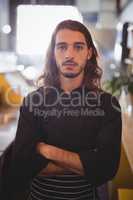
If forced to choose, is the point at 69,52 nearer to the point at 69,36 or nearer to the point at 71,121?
the point at 69,36

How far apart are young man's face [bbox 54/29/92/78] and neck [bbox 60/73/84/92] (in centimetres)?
1

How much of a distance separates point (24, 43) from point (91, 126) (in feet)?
1.14

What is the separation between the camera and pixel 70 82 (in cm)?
94

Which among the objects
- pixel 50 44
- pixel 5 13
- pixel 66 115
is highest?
pixel 5 13

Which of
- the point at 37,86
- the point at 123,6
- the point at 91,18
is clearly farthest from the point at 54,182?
the point at 123,6

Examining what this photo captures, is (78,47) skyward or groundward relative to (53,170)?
skyward

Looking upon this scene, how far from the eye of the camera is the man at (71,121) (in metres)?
0.94

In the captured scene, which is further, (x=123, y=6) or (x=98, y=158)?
(x=123, y=6)

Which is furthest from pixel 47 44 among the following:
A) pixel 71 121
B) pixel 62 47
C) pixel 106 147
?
pixel 106 147

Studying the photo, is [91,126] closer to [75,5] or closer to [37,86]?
[37,86]

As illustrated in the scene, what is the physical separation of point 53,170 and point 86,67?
337mm

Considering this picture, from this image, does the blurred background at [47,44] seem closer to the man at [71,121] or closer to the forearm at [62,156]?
the man at [71,121]

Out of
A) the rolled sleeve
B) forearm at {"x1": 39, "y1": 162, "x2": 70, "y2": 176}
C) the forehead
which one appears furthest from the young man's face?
forearm at {"x1": 39, "y1": 162, "x2": 70, "y2": 176}

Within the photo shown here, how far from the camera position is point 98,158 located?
95 centimetres
